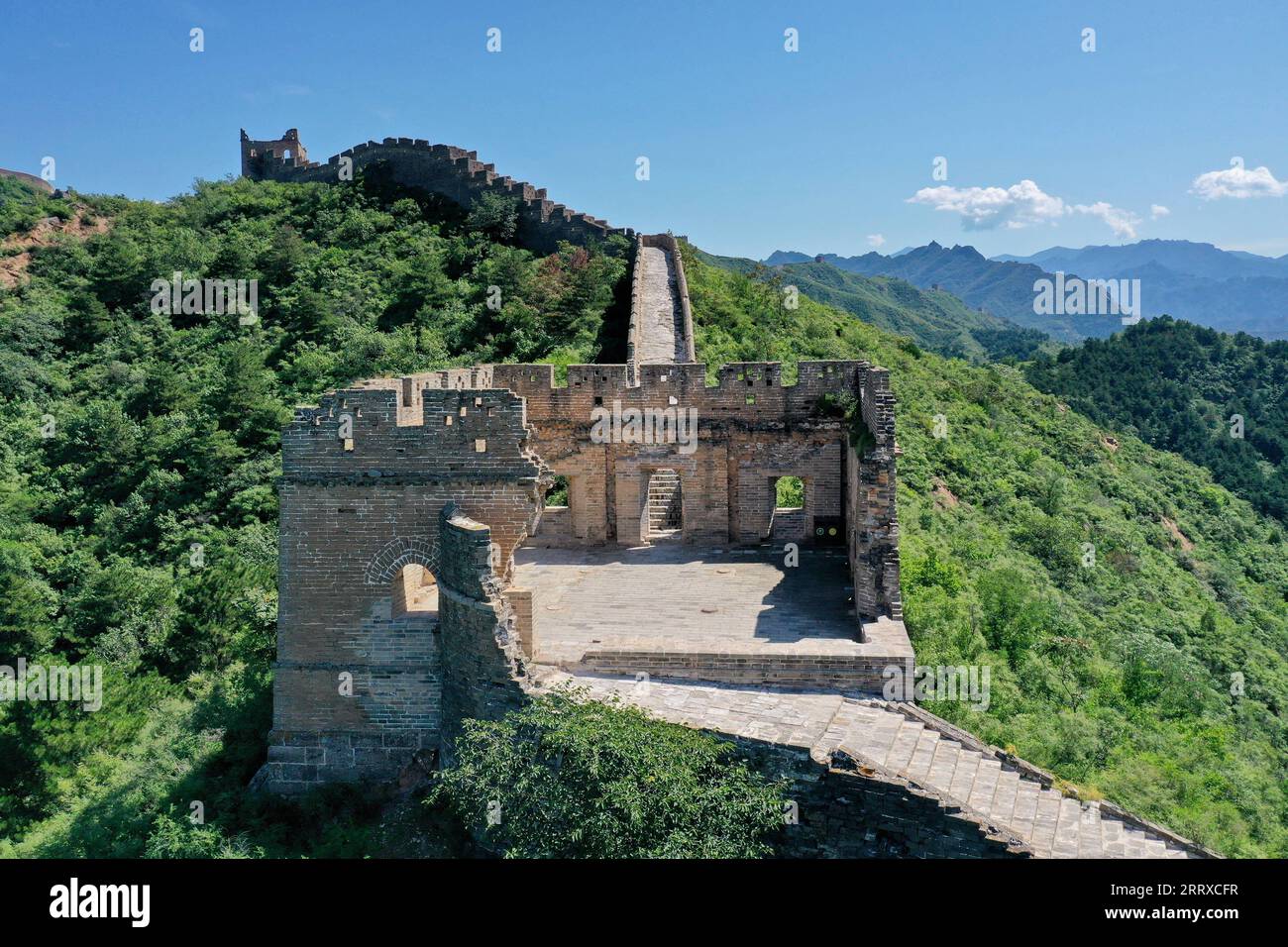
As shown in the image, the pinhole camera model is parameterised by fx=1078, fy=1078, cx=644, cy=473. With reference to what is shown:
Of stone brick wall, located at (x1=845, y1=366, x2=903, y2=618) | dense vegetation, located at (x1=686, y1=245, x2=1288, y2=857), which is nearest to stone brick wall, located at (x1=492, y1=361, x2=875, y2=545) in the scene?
dense vegetation, located at (x1=686, y1=245, x2=1288, y2=857)

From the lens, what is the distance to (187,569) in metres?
26.1

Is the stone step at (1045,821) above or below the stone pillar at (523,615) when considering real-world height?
below

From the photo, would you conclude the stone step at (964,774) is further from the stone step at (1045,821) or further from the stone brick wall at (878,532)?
the stone brick wall at (878,532)

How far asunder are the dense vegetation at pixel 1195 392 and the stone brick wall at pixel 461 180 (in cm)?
2761

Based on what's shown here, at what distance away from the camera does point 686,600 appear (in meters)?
15.9

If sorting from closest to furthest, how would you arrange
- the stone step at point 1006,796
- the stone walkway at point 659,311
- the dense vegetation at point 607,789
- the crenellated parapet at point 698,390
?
the dense vegetation at point 607,789 < the stone step at point 1006,796 < the crenellated parapet at point 698,390 < the stone walkway at point 659,311

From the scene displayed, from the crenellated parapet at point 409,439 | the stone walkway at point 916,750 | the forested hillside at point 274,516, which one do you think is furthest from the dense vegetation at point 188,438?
the stone walkway at point 916,750

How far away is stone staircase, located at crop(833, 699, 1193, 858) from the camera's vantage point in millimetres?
10883

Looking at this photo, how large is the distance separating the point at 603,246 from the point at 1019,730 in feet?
95.9

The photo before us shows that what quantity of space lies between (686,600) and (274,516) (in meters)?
15.9

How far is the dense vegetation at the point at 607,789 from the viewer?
407 inches

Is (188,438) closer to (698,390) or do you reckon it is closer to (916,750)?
(698,390)

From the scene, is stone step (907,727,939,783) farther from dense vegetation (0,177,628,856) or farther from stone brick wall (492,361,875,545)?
stone brick wall (492,361,875,545)

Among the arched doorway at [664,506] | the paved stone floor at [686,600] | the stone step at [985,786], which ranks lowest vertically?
the stone step at [985,786]
